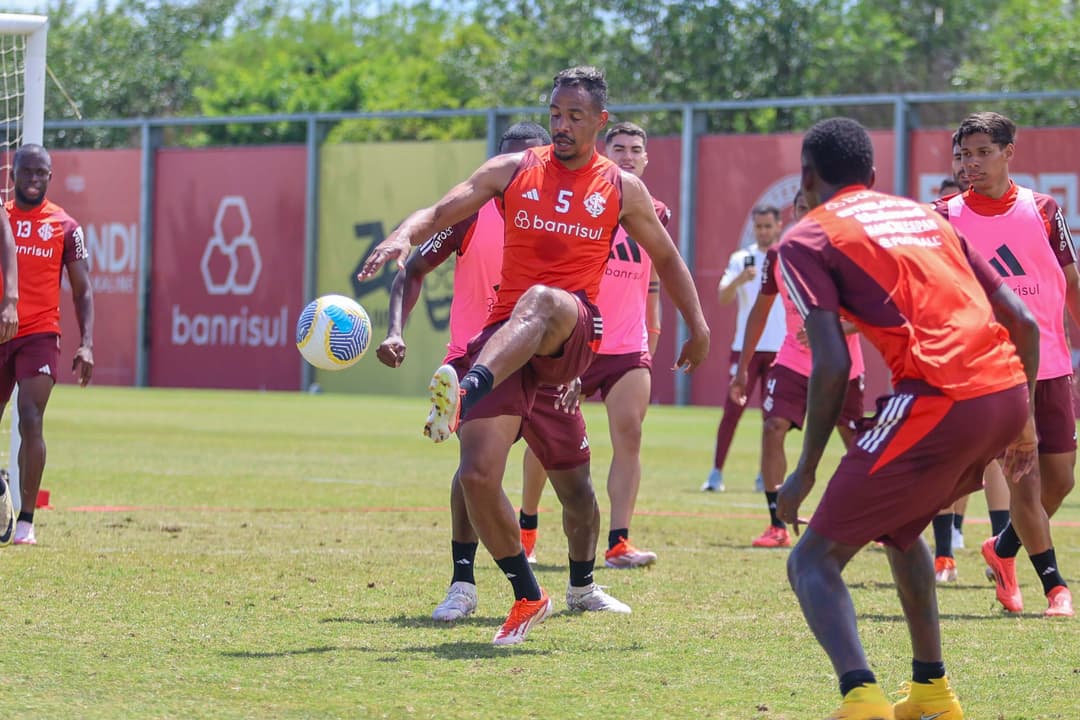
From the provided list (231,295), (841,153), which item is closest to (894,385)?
(841,153)

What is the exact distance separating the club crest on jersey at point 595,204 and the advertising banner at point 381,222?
2748 centimetres

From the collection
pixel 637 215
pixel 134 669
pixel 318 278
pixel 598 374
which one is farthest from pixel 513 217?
pixel 318 278

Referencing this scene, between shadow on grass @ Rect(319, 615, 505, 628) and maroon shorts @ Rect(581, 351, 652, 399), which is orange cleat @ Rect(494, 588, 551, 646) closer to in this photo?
shadow on grass @ Rect(319, 615, 505, 628)

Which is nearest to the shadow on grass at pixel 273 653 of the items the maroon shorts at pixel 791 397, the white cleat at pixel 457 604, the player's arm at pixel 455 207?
the white cleat at pixel 457 604

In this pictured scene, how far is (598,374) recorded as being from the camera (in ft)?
34.0

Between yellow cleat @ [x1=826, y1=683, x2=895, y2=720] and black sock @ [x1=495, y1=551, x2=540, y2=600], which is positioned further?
black sock @ [x1=495, y1=551, x2=540, y2=600]

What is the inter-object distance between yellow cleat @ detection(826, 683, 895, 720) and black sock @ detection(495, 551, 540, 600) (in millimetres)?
2370

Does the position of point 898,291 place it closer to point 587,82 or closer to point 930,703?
point 930,703

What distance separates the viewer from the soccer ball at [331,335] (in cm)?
812

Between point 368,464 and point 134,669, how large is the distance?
1146 cm

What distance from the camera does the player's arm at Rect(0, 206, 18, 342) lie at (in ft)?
30.9

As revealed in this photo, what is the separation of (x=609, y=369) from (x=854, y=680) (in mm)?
5249

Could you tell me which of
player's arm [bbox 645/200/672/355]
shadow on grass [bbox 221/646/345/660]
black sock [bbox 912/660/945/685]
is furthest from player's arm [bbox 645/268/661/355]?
black sock [bbox 912/660/945/685]

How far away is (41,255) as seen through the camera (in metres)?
10.5
